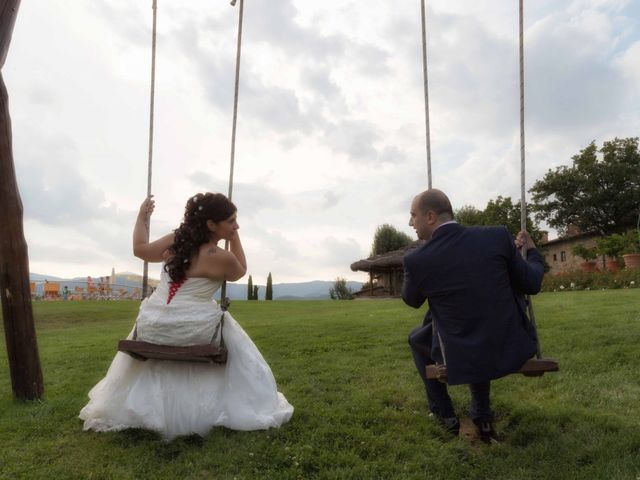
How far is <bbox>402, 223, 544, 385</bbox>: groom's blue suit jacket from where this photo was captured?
12.0 ft

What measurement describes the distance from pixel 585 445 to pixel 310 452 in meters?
1.89

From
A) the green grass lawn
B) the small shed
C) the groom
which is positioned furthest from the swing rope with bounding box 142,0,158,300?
the small shed

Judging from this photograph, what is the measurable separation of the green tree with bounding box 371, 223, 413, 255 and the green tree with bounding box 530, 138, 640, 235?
507 inches

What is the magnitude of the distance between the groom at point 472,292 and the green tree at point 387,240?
4063 centimetres

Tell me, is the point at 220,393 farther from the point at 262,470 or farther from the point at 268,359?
the point at 268,359

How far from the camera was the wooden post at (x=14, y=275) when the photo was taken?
5.38 m

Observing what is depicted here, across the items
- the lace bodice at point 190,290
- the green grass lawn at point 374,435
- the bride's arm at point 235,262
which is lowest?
the green grass lawn at point 374,435

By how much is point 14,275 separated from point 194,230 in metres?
2.39

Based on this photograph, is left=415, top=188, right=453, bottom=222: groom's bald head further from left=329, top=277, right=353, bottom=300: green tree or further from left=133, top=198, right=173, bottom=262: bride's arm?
left=329, top=277, right=353, bottom=300: green tree

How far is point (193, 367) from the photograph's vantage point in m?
4.43

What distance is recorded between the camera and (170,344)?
425 centimetres

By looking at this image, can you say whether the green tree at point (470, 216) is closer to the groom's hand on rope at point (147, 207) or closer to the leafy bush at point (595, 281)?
the leafy bush at point (595, 281)

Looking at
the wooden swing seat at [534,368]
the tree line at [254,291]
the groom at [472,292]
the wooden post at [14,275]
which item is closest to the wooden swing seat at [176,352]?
the groom at [472,292]

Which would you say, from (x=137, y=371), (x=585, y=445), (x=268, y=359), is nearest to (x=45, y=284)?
(x=268, y=359)
